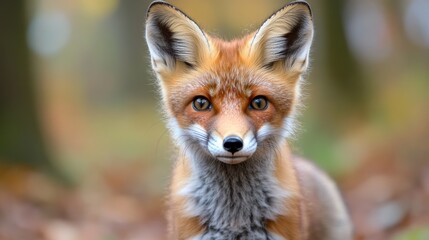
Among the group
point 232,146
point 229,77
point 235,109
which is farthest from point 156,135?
point 232,146

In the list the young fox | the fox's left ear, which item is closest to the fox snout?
the young fox

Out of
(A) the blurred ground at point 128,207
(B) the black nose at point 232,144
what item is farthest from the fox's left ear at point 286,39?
(A) the blurred ground at point 128,207

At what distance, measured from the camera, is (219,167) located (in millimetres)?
6109

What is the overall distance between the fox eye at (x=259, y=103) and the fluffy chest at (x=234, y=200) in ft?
1.91

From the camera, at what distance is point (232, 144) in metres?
5.26

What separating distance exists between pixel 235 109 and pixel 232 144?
403mm

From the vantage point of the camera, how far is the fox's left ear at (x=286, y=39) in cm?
597

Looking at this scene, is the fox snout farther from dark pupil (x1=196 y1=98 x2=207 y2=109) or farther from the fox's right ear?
the fox's right ear

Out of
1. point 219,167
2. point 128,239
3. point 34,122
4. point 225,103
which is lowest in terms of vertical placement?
point 128,239

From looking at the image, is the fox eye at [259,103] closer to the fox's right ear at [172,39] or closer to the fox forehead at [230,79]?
the fox forehead at [230,79]

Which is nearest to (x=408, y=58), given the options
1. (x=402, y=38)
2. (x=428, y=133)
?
(x=402, y=38)

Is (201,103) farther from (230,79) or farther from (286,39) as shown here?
(286,39)

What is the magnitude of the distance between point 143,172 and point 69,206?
4.83 metres

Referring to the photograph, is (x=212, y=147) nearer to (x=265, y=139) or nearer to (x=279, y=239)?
(x=265, y=139)
